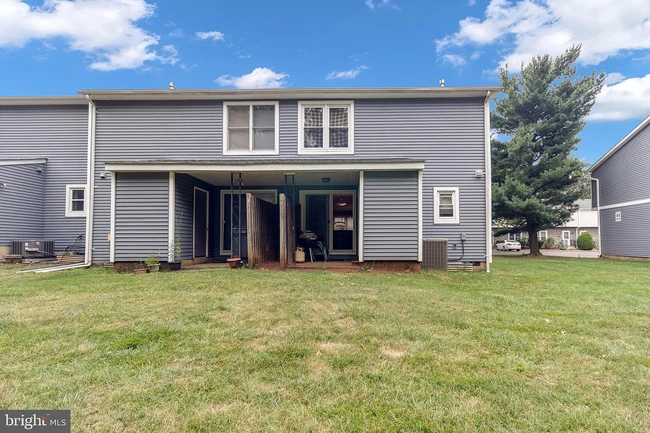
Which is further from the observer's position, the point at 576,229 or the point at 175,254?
the point at 576,229

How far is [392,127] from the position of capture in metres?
9.85

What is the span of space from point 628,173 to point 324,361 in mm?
19800

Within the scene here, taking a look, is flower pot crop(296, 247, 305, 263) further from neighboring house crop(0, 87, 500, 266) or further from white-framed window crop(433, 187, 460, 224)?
white-framed window crop(433, 187, 460, 224)

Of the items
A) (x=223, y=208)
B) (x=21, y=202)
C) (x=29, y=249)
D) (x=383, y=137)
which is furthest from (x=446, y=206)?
(x=21, y=202)

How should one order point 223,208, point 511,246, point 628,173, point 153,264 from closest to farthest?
point 153,264
point 223,208
point 628,173
point 511,246

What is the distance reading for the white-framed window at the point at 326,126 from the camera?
978cm

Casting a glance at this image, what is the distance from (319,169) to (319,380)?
663 cm

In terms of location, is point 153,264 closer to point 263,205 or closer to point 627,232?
point 263,205

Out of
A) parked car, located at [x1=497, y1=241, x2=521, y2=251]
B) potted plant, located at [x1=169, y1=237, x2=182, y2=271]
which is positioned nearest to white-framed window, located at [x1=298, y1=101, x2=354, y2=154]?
potted plant, located at [x1=169, y1=237, x2=182, y2=271]

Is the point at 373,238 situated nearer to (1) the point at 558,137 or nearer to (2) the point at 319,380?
(2) the point at 319,380

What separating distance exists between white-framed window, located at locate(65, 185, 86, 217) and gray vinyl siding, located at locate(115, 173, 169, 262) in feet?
11.5

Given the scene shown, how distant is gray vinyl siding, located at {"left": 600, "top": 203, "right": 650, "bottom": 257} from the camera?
1455 cm

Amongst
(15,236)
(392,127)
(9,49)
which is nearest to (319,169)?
(392,127)

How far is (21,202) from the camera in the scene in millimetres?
10297
